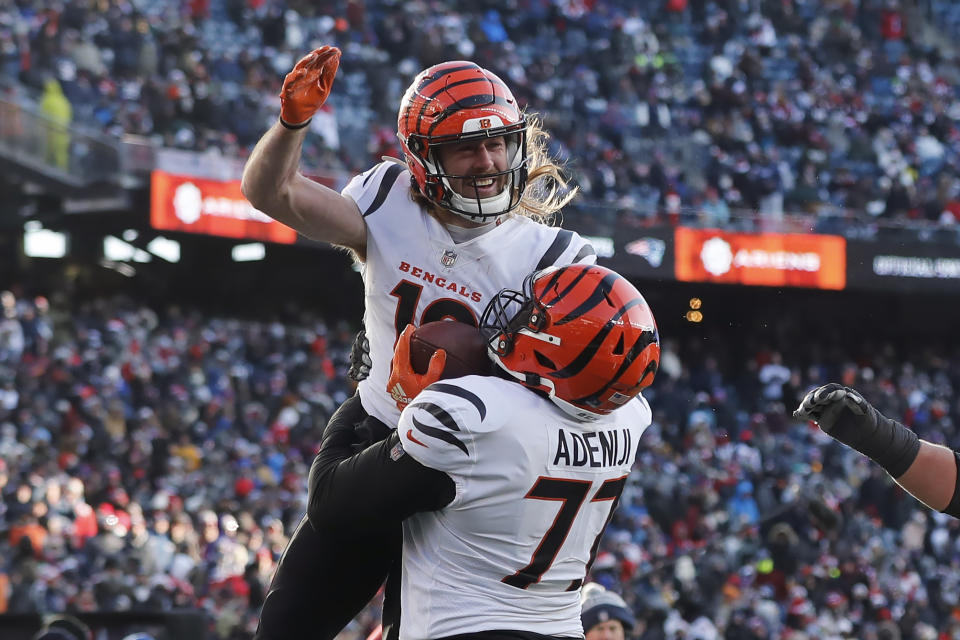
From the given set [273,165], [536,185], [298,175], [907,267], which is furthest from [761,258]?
[273,165]

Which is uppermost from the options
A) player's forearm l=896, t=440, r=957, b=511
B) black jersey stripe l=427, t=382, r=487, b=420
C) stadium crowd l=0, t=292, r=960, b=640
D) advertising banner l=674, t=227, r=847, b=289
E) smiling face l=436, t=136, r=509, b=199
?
smiling face l=436, t=136, r=509, b=199

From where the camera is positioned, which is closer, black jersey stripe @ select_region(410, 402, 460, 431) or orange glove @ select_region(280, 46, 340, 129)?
black jersey stripe @ select_region(410, 402, 460, 431)

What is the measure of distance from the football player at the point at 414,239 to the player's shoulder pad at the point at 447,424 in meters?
0.46

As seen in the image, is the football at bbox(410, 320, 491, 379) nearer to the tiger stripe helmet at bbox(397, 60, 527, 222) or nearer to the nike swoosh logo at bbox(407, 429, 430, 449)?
the nike swoosh logo at bbox(407, 429, 430, 449)

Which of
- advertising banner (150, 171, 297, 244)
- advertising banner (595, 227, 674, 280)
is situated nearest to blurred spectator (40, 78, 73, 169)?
advertising banner (150, 171, 297, 244)

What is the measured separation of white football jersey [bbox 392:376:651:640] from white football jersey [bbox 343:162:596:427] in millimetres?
473

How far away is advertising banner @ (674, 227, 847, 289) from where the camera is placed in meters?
18.1

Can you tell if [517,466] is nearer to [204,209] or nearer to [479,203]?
[479,203]

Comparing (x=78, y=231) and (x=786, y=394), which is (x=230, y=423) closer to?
(x=78, y=231)

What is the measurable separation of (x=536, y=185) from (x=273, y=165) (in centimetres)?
87

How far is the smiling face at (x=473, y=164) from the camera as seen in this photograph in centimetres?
338

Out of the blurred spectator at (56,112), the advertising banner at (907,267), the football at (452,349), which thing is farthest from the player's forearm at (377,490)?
the advertising banner at (907,267)

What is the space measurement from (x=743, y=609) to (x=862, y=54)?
12337mm

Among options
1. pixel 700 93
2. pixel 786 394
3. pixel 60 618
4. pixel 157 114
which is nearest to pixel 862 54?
pixel 700 93
